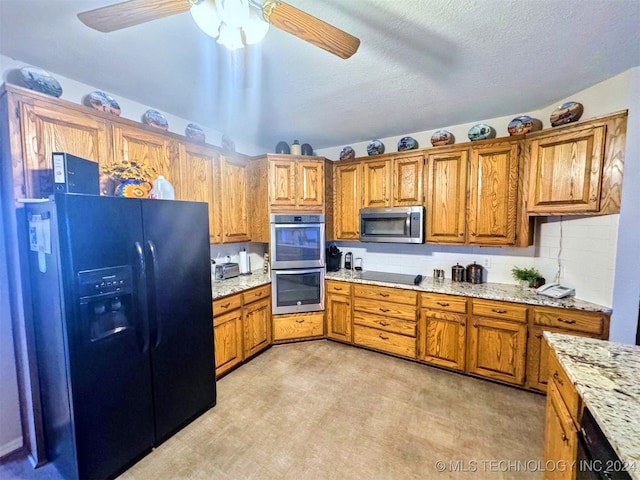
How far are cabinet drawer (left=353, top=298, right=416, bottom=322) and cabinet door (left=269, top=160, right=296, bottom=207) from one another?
1455 mm

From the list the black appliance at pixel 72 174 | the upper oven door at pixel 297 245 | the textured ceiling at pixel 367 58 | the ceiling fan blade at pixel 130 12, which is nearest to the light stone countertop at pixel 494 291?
the upper oven door at pixel 297 245

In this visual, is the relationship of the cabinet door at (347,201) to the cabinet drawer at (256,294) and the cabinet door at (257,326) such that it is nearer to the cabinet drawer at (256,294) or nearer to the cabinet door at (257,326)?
the cabinet drawer at (256,294)

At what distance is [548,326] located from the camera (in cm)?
225

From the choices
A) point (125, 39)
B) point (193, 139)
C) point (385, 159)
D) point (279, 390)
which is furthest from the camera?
point (385, 159)

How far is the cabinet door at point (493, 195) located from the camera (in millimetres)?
2543

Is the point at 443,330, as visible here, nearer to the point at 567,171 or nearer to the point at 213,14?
the point at 567,171

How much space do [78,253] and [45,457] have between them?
1453 mm

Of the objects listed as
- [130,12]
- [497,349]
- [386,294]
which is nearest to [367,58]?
[130,12]

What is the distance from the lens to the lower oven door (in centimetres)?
323

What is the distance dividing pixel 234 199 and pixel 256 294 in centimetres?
114

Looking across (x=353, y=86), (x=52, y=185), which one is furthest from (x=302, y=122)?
(x=52, y=185)

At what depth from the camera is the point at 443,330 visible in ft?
8.94

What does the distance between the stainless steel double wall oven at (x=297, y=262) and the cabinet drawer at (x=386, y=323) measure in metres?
0.51

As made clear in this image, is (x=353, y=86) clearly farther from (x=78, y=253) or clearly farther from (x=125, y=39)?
(x=78, y=253)
